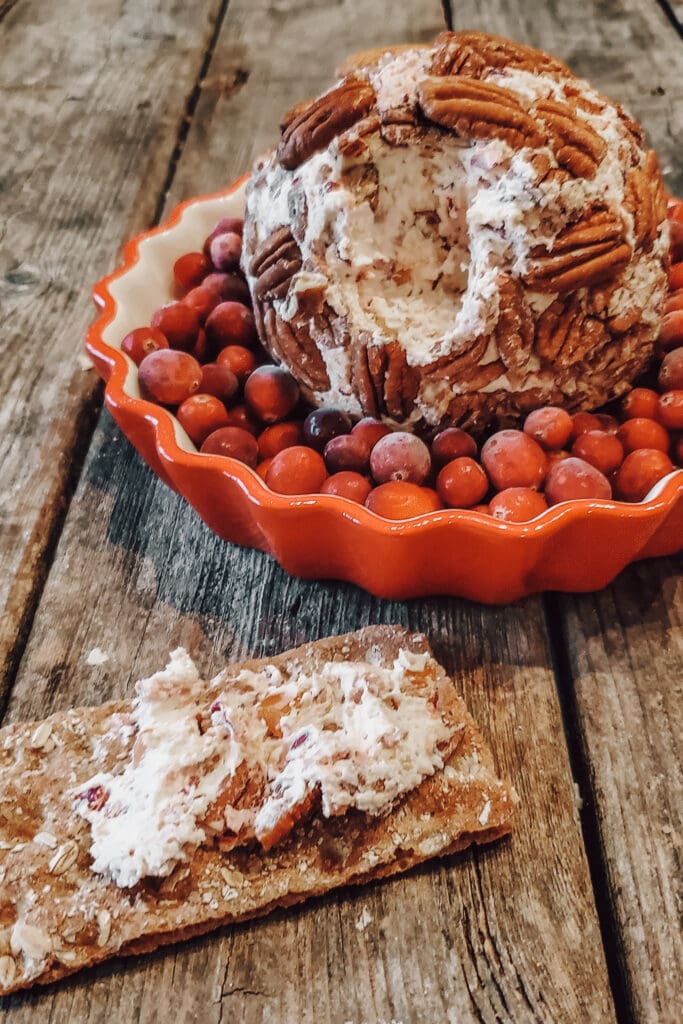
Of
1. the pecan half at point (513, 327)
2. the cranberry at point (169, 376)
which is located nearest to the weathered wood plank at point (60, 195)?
the cranberry at point (169, 376)

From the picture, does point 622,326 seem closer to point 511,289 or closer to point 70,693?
point 511,289

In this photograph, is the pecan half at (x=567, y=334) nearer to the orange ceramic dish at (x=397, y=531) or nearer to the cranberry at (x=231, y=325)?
the orange ceramic dish at (x=397, y=531)

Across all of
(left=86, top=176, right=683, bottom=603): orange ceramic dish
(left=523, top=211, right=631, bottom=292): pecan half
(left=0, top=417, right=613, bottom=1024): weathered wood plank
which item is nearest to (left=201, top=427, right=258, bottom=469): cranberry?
(left=86, top=176, right=683, bottom=603): orange ceramic dish

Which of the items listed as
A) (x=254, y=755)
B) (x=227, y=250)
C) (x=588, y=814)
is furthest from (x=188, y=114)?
(x=588, y=814)

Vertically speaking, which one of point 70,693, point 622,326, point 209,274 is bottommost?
point 70,693

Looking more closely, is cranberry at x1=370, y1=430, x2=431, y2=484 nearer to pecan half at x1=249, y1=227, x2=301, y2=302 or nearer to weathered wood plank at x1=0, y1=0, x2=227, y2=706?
pecan half at x1=249, y1=227, x2=301, y2=302

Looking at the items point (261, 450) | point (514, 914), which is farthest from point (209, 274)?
point (514, 914)

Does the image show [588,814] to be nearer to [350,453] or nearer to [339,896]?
[339,896]
